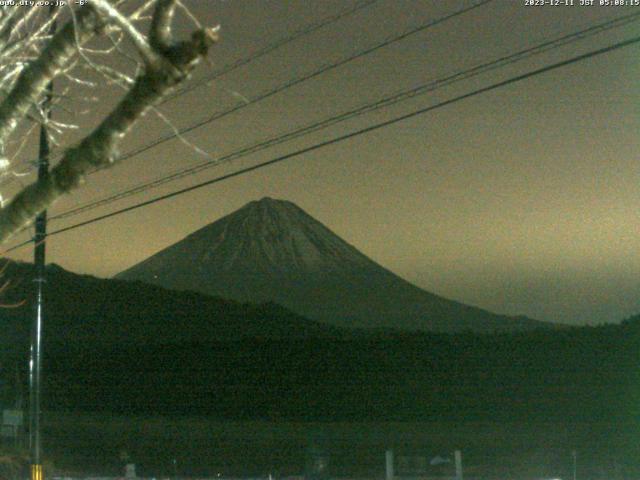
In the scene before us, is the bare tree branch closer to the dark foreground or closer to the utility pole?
the utility pole

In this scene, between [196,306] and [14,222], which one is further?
[196,306]

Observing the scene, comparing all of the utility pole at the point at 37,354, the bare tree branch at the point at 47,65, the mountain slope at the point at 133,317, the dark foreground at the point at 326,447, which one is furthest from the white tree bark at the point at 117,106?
the mountain slope at the point at 133,317

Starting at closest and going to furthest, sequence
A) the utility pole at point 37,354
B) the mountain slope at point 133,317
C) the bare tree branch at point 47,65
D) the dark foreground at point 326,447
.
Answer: the bare tree branch at point 47,65 → the utility pole at point 37,354 → the dark foreground at point 326,447 → the mountain slope at point 133,317

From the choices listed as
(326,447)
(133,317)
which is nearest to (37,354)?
(326,447)

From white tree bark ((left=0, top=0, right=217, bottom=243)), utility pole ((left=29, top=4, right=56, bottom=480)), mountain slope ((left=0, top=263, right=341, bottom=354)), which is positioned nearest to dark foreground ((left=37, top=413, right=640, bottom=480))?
utility pole ((left=29, top=4, right=56, bottom=480))

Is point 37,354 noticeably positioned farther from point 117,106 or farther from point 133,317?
point 133,317

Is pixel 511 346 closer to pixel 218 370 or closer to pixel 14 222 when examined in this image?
pixel 218 370

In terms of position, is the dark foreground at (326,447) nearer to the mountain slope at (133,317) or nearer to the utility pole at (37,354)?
the utility pole at (37,354)

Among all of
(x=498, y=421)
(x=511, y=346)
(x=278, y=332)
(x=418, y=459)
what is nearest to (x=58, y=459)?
(x=418, y=459)
